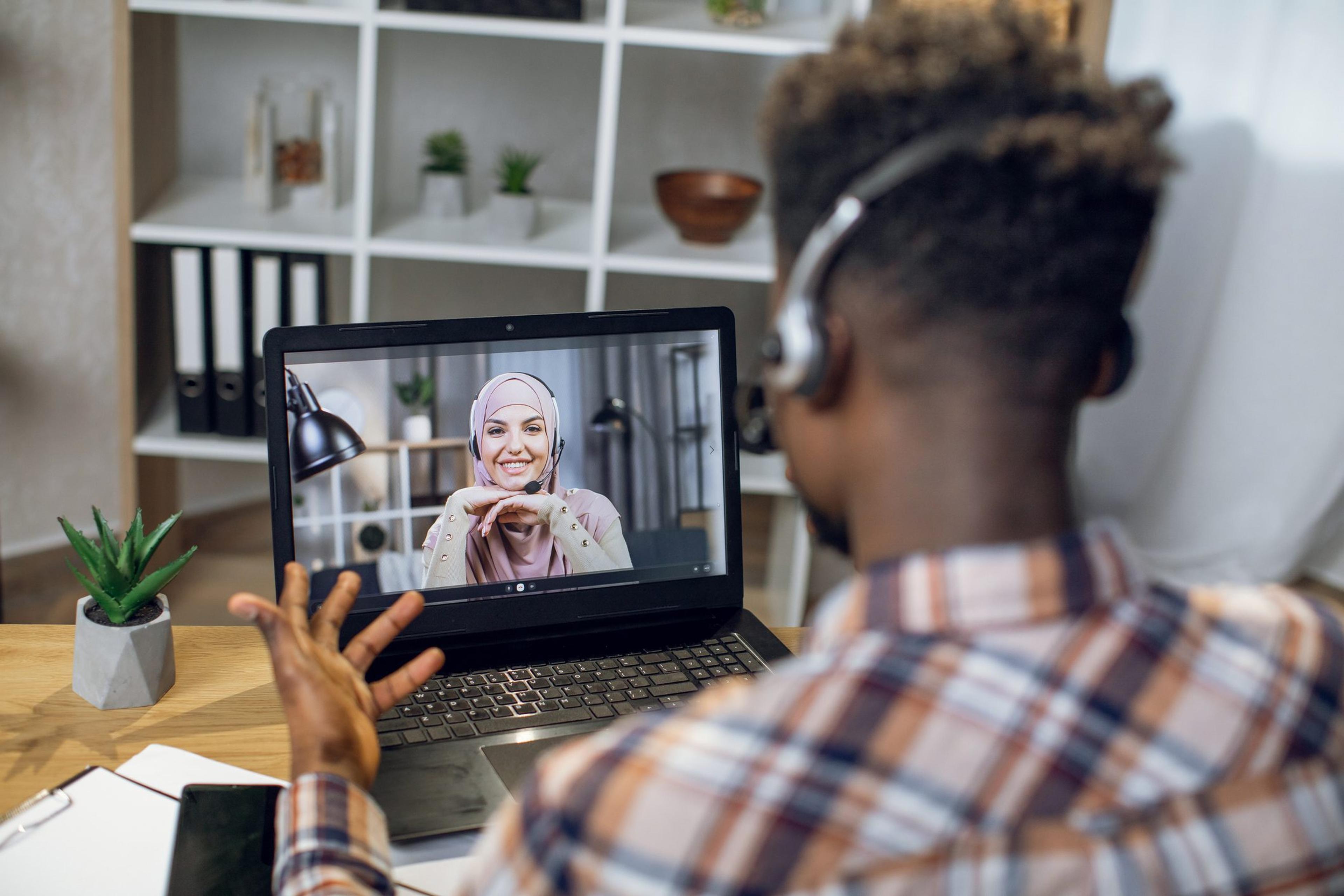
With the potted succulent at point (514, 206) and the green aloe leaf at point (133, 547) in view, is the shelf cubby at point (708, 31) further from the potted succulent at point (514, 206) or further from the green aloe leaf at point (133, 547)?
the green aloe leaf at point (133, 547)

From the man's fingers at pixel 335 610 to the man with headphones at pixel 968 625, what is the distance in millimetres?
295

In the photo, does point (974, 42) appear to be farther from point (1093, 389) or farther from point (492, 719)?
point (492, 719)

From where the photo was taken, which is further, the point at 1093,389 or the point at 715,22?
the point at 715,22

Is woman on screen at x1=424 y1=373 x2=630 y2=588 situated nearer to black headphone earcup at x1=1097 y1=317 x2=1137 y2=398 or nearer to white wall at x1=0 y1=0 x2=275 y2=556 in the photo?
black headphone earcup at x1=1097 y1=317 x2=1137 y2=398

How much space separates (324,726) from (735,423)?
1.74 ft

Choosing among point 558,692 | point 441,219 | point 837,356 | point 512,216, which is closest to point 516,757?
point 558,692

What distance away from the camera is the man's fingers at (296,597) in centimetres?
75

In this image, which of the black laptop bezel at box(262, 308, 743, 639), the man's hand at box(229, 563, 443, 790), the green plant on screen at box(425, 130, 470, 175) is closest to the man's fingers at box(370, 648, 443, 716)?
the man's hand at box(229, 563, 443, 790)

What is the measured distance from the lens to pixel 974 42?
51 cm

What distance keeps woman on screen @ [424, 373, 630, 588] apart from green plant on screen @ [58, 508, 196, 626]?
8.6 inches

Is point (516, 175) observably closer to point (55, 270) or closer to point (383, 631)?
point (55, 270)

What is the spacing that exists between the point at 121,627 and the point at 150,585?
4 centimetres

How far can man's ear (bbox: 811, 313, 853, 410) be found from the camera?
20.8 inches

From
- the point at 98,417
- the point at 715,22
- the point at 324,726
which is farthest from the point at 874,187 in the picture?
the point at 98,417
